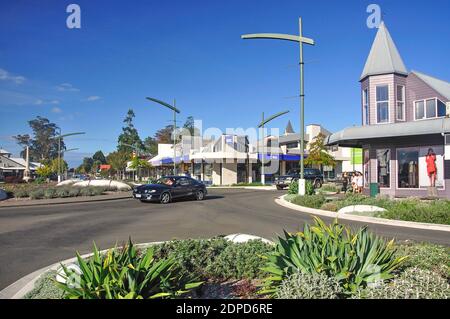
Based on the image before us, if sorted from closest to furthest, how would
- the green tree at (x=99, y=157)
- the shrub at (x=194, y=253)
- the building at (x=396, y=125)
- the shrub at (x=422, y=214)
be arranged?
1. the shrub at (x=194, y=253)
2. the shrub at (x=422, y=214)
3. the building at (x=396, y=125)
4. the green tree at (x=99, y=157)

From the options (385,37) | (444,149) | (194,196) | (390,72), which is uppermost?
(385,37)

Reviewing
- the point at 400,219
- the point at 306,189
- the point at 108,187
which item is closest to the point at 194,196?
the point at 306,189

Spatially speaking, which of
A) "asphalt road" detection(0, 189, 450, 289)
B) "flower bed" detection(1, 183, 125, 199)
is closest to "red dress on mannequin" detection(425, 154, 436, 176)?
"asphalt road" detection(0, 189, 450, 289)

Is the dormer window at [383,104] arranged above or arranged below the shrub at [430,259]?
above

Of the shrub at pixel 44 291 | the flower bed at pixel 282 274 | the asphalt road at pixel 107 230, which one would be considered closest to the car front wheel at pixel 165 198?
the asphalt road at pixel 107 230

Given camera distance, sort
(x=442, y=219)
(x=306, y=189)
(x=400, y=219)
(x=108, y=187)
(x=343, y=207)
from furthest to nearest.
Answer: (x=108, y=187) → (x=306, y=189) → (x=343, y=207) → (x=400, y=219) → (x=442, y=219)

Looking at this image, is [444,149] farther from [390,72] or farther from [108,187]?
[108,187]

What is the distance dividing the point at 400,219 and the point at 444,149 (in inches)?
308

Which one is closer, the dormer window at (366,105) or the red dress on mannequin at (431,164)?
the red dress on mannequin at (431,164)

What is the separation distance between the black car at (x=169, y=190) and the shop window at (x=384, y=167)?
10182mm

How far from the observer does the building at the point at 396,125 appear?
18.0m

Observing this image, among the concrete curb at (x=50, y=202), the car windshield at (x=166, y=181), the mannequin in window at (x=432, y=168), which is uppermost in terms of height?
the mannequin in window at (x=432, y=168)

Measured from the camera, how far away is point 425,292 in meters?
3.31

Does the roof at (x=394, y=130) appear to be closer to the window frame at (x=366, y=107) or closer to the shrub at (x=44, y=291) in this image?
the window frame at (x=366, y=107)
